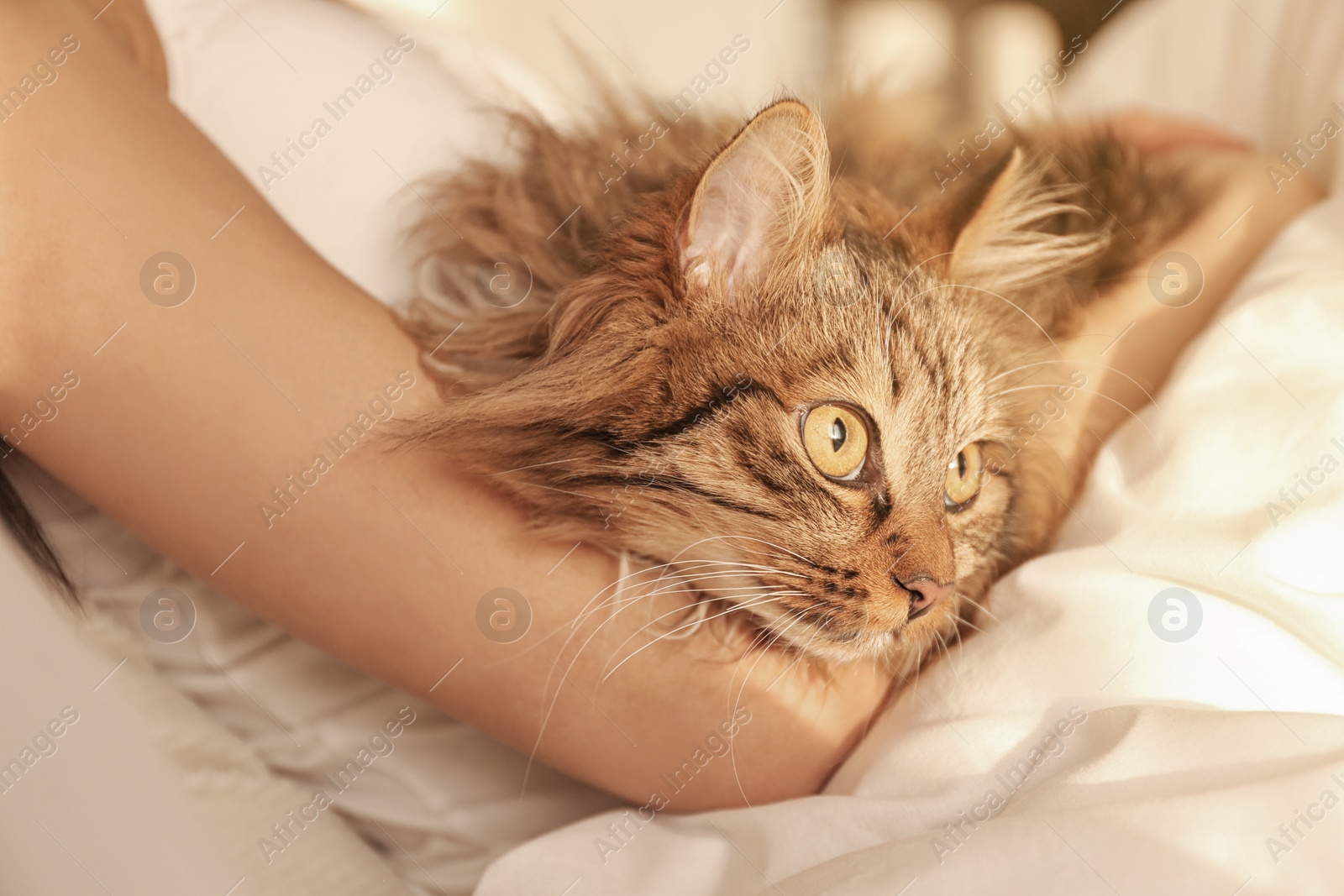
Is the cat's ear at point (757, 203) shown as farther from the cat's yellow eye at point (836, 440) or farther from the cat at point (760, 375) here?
the cat's yellow eye at point (836, 440)

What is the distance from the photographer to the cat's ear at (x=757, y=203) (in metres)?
0.86

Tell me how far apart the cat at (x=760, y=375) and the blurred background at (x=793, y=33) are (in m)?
1.17

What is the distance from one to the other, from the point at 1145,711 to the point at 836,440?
1.45ft

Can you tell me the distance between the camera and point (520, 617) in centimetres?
100

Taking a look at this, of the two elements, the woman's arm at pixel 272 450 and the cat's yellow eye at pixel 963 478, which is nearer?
the woman's arm at pixel 272 450

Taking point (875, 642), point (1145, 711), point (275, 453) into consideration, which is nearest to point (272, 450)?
point (275, 453)

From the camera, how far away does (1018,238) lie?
117 cm

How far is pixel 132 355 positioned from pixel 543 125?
653 millimetres

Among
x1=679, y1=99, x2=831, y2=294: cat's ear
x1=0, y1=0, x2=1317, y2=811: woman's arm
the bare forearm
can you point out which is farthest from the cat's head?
the bare forearm

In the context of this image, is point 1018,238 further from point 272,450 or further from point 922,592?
point 272,450

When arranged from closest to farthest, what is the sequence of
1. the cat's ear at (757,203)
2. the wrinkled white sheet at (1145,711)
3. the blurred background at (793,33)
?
the wrinkled white sheet at (1145,711) < the cat's ear at (757,203) < the blurred background at (793,33)

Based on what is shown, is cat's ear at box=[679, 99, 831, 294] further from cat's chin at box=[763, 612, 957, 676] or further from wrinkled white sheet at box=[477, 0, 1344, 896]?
wrinkled white sheet at box=[477, 0, 1344, 896]

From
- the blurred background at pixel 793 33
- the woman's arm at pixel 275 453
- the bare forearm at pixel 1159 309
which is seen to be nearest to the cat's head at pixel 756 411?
the woman's arm at pixel 275 453

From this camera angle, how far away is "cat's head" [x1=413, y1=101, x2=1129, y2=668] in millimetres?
908
